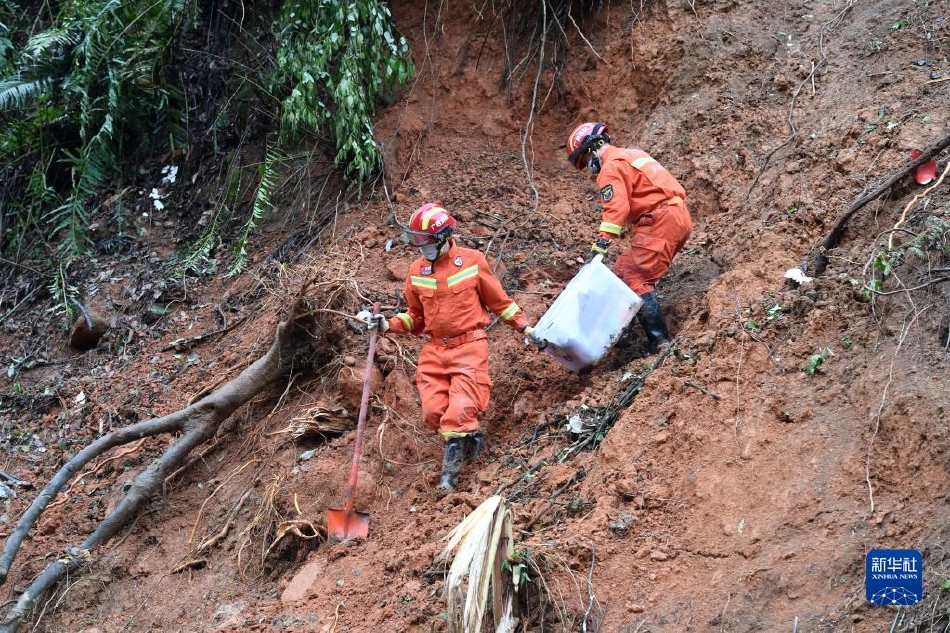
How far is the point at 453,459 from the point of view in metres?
5.71

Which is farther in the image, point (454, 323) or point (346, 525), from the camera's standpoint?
point (454, 323)

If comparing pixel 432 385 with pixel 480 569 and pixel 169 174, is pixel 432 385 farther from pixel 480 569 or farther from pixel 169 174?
pixel 169 174

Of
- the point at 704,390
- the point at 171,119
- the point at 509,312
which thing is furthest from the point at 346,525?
the point at 171,119

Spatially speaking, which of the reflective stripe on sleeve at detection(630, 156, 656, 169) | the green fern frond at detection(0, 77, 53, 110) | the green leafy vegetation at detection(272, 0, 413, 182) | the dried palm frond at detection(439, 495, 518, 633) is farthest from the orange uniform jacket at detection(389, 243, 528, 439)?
the green fern frond at detection(0, 77, 53, 110)

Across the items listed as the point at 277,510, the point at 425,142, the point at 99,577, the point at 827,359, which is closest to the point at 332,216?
the point at 425,142

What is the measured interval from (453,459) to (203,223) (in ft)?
13.8

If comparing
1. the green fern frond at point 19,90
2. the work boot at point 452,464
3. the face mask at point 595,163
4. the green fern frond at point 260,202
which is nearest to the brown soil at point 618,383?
the work boot at point 452,464

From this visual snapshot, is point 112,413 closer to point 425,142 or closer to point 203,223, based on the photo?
point 203,223

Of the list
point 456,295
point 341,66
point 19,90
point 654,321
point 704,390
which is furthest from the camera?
point 19,90

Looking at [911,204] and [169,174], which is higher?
[911,204]

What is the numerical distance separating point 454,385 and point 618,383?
105 cm

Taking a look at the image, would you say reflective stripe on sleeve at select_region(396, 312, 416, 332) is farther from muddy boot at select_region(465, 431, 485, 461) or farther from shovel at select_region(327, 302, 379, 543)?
muddy boot at select_region(465, 431, 485, 461)

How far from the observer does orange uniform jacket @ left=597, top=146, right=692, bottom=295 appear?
241 inches

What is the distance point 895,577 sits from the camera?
3627 mm
